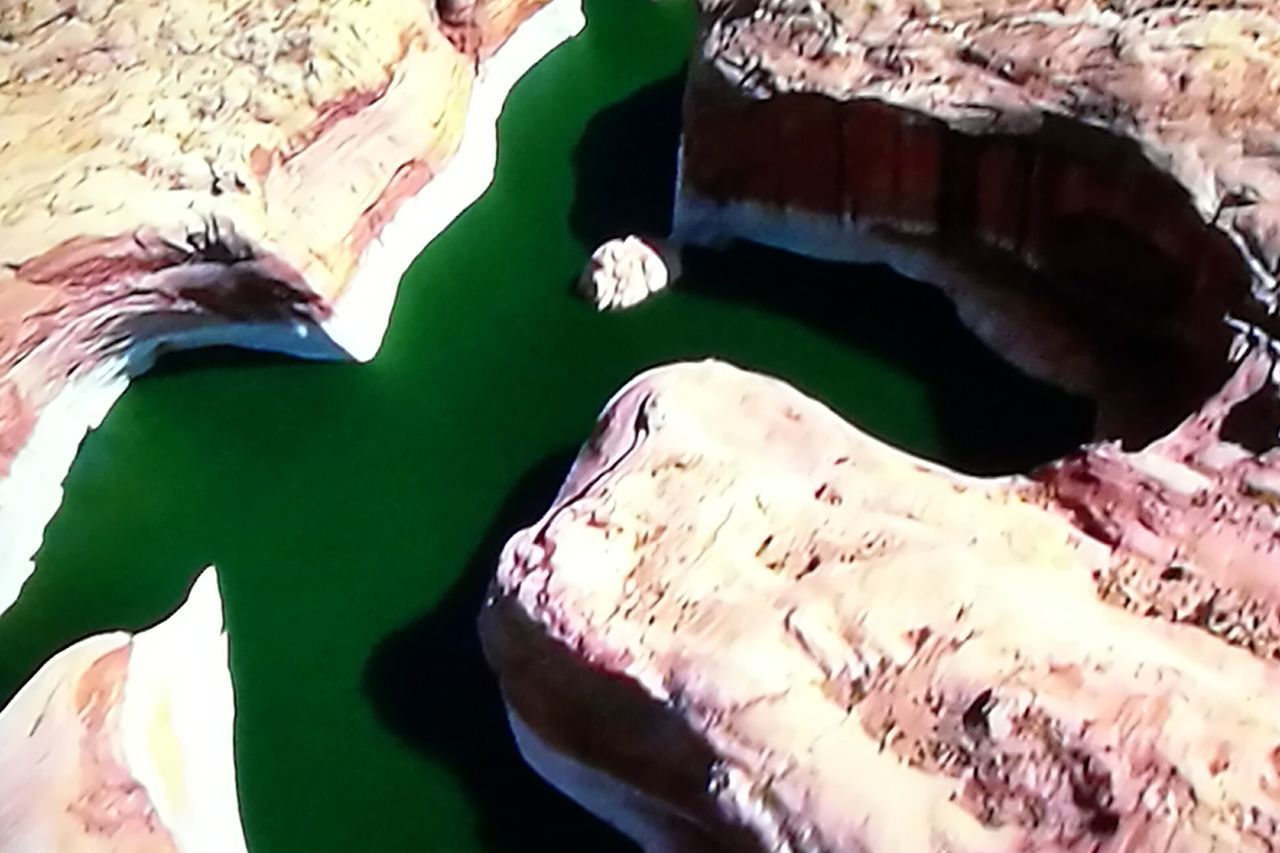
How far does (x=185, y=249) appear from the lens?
166cm

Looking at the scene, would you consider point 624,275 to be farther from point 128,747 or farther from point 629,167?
point 128,747

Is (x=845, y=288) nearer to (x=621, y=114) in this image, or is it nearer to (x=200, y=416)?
(x=621, y=114)

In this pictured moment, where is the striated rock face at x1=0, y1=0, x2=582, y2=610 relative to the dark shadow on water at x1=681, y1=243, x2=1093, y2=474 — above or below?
above

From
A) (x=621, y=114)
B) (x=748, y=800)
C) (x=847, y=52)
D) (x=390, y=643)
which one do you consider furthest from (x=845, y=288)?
(x=748, y=800)

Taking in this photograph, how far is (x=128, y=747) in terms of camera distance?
1.31 meters

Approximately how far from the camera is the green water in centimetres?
144

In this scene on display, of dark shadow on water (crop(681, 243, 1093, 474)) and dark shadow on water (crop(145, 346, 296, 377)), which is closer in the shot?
dark shadow on water (crop(681, 243, 1093, 474))

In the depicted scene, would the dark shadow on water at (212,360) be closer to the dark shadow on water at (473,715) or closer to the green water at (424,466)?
the green water at (424,466)

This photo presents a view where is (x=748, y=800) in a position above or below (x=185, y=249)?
below

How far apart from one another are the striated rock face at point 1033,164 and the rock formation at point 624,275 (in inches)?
2.9

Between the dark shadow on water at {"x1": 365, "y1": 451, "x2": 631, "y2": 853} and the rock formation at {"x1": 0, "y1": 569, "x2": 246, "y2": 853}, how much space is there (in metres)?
0.15

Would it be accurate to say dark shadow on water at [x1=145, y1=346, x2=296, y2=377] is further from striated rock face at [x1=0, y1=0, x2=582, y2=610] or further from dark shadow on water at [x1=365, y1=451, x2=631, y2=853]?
dark shadow on water at [x1=365, y1=451, x2=631, y2=853]

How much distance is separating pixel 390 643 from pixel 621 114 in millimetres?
799

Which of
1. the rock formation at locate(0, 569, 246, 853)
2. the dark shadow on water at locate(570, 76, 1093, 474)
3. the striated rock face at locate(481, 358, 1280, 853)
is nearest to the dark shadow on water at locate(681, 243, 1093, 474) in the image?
the dark shadow on water at locate(570, 76, 1093, 474)
